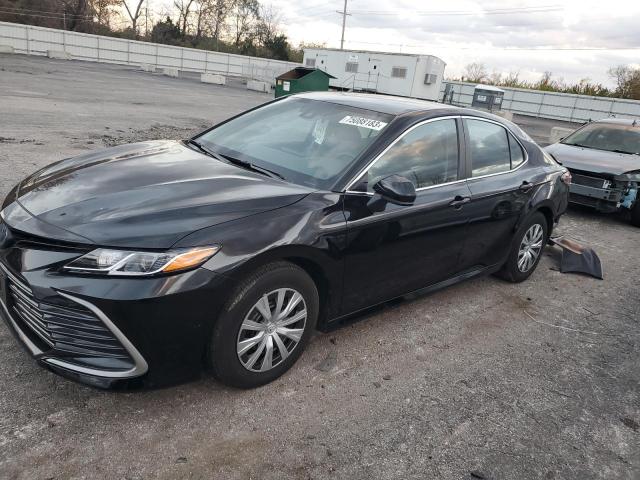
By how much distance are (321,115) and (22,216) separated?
82.4 inches

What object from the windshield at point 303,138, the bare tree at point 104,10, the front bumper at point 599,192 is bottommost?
the front bumper at point 599,192

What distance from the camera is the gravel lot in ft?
7.96

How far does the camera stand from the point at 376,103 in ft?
12.7

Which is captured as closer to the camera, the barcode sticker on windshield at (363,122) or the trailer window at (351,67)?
the barcode sticker on windshield at (363,122)

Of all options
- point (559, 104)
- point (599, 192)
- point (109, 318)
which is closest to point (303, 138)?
point (109, 318)

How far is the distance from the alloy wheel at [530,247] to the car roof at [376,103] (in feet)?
4.88

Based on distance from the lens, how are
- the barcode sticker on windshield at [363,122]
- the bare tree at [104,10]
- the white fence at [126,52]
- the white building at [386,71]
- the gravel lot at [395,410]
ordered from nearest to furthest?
1. the gravel lot at [395,410]
2. the barcode sticker on windshield at [363,122]
3. the white fence at [126,52]
4. the white building at [386,71]
5. the bare tree at [104,10]

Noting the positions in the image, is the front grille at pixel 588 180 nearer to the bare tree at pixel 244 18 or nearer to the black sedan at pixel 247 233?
the black sedan at pixel 247 233

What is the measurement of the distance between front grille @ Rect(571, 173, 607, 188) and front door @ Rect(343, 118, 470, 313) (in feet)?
15.4

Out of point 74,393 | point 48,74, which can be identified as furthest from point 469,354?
point 48,74

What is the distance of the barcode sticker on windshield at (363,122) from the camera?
138 inches

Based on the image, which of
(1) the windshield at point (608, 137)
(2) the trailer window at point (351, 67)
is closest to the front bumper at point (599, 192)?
(1) the windshield at point (608, 137)

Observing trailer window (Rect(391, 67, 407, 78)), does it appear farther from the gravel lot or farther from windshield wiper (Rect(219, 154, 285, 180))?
windshield wiper (Rect(219, 154, 285, 180))

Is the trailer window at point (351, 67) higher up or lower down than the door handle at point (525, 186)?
higher up
